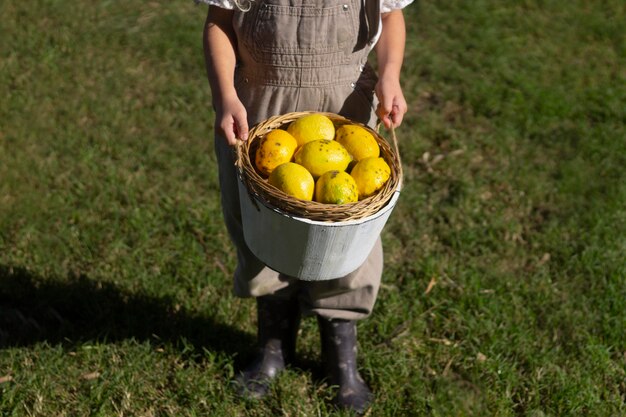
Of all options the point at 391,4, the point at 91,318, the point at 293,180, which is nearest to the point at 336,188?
the point at 293,180

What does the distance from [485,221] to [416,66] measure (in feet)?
4.66

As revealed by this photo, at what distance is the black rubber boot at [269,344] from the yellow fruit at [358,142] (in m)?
0.84

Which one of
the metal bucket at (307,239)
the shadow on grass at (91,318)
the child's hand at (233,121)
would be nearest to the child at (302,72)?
the child's hand at (233,121)

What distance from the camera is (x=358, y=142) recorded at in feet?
7.46

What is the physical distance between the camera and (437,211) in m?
3.86

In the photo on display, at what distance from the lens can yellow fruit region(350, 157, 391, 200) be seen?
2.18m

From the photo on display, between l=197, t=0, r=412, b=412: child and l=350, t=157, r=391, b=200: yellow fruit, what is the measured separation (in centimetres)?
20

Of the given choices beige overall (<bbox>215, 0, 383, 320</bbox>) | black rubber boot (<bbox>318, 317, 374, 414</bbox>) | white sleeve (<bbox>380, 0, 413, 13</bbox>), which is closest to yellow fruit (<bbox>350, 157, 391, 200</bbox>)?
beige overall (<bbox>215, 0, 383, 320</bbox>)

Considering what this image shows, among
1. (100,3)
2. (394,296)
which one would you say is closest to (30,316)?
(394,296)

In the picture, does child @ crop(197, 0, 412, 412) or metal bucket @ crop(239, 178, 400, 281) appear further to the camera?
child @ crop(197, 0, 412, 412)

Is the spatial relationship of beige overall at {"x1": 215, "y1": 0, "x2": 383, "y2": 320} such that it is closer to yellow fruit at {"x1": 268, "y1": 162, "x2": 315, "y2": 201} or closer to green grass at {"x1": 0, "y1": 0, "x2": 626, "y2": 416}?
yellow fruit at {"x1": 268, "y1": 162, "x2": 315, "y2": 201}

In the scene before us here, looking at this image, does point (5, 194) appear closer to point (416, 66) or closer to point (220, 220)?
point (220, 220)

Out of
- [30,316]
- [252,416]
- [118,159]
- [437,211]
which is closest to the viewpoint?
[252,416]

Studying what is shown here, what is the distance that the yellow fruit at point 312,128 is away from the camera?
2262 mm
